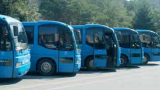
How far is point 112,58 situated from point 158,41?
6336mm

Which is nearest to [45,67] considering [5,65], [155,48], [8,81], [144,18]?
[8,81]

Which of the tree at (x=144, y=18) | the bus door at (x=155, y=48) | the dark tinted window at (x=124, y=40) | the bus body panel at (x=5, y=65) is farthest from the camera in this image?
the tree at (x=144, y=18)

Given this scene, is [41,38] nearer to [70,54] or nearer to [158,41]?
[70,54]

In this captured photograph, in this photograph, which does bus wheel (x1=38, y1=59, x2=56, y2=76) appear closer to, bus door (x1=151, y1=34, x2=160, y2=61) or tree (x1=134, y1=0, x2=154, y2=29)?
bus door (x1=151, y1=34, x2=160, y2=61)

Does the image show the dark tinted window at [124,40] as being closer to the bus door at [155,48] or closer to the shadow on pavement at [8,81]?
→ the bus door at [155,48]

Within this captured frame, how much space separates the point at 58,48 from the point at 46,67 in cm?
105

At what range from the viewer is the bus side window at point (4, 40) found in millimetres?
11104

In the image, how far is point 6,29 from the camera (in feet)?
36.7

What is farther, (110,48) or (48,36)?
(110,48)

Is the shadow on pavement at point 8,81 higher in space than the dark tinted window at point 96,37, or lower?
lower

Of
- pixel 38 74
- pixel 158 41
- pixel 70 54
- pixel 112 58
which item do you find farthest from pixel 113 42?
pixel 158 41

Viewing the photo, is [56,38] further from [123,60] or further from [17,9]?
[17,9]

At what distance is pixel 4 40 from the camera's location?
11195 millimetres

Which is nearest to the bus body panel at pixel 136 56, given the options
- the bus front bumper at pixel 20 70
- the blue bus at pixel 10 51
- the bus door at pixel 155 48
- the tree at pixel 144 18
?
the bus door at pixel 155 48
